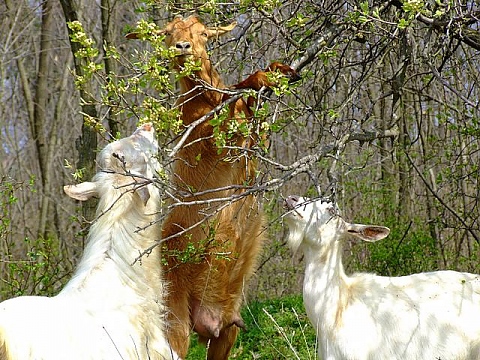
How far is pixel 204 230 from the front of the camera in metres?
6.48

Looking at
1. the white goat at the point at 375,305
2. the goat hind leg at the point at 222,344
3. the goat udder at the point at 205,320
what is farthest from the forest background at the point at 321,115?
the goat hind leg at the point at 222,344

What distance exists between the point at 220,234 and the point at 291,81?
152 cm

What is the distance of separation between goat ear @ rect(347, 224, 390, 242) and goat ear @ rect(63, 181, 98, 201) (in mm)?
1828

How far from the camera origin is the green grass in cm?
792

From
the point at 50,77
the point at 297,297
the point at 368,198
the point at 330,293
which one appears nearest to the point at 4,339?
the point at 330,293

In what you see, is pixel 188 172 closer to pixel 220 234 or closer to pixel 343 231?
pixel 220 234

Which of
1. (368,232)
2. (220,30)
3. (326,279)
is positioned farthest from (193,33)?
(326,279)

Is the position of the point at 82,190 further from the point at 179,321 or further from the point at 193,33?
the point at 193,33

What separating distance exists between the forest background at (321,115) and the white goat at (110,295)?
0.21 m

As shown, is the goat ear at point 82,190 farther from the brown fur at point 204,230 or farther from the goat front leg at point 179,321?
the goat front leg at point 179,321

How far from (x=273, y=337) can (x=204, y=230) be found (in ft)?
7.52

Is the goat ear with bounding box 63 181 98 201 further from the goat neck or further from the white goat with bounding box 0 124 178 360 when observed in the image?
the goat neck

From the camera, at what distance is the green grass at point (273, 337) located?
26.0ft

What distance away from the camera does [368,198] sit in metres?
10.2
